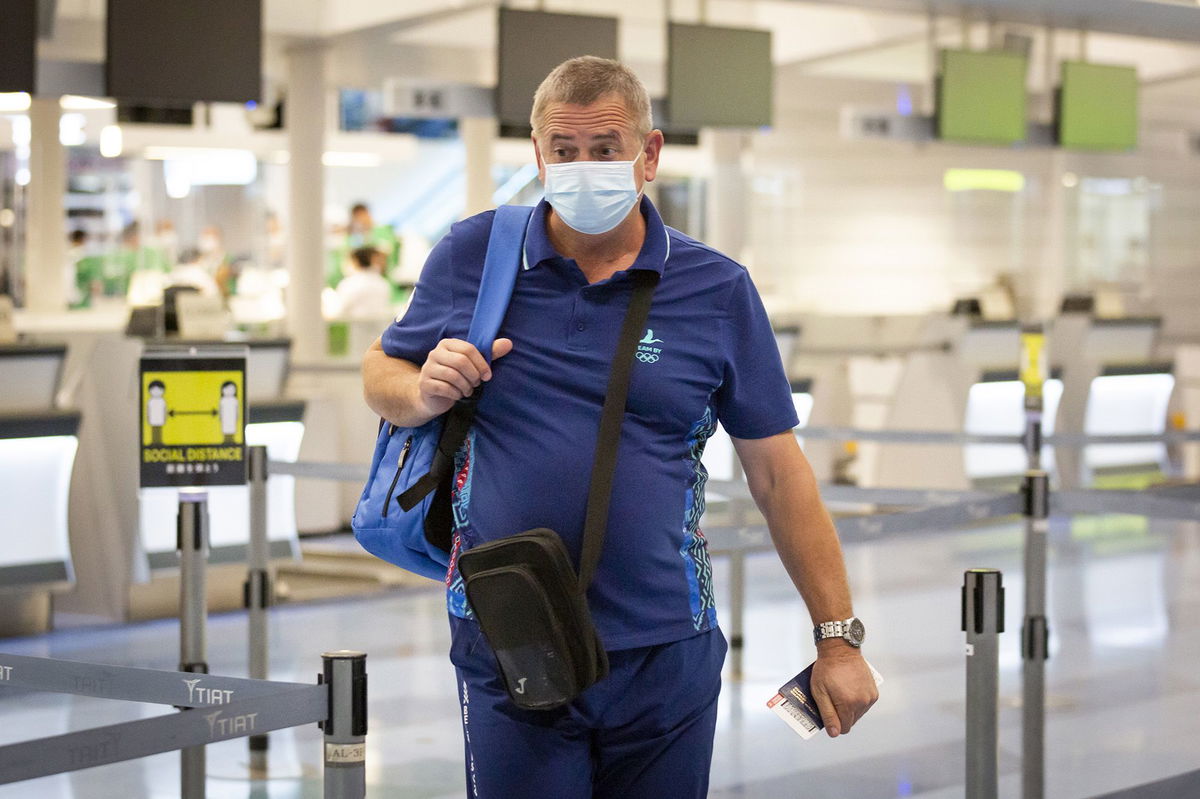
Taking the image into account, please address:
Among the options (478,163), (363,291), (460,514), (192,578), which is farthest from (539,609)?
(478,163)

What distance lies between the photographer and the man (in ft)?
5.96

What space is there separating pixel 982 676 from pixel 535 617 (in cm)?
131

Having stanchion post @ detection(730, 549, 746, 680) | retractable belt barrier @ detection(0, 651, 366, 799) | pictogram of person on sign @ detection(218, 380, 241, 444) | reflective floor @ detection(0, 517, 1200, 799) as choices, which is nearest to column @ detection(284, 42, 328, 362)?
reflective floor @ detection(0, 517, 1200, 799)

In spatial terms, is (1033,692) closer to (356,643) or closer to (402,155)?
(356,643)

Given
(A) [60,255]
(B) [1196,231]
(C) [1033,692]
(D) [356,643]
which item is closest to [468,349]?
(C) [1033,692]

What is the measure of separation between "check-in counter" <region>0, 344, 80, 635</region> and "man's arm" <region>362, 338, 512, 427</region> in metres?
4.07

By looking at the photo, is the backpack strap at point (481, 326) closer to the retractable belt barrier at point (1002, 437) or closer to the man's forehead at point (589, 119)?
the man's forehead at point (589, 119)

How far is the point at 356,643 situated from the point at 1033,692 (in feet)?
9.27

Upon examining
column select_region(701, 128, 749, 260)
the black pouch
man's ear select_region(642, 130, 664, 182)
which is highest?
column select_region(701, 128, 749, 260)

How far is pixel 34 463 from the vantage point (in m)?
5.71

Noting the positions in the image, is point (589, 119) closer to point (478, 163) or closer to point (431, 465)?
point (431, 465)

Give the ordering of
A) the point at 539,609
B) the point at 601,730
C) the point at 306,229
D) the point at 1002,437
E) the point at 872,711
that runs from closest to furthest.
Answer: the point at 539,609
the point at 601,730
the point at 872,711
the point at 1002,437
the point at 306,229

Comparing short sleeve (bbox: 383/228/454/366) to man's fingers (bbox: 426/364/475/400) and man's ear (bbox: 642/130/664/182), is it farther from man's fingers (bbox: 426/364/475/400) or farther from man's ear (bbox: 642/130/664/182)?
man's ear (bbox: 642/130/664/182)

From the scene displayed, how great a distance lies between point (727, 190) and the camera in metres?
13.7
